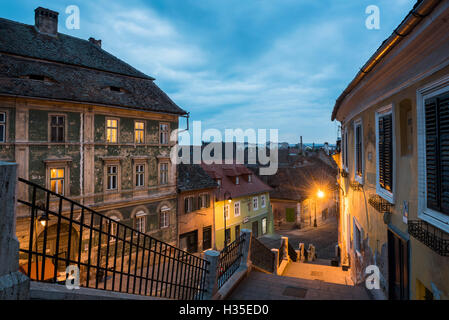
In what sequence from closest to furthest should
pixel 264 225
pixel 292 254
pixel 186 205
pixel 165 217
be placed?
pixel 292 254 → pixel 165 217 → pixel 186 205 → pixel 264 225

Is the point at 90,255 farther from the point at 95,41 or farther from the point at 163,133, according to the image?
the point at 95,41

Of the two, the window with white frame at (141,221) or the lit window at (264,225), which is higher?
the window with white frame at (141,221)

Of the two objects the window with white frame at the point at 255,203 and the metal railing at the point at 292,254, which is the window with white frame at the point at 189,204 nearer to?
the metal railing at the point at 292,254

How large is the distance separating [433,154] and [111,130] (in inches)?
688

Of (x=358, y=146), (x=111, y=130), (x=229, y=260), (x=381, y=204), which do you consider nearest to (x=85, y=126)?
(x=111, y=130)

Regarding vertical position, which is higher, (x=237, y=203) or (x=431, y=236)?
(x=431, y=236)

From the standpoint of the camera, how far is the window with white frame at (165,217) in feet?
68.2

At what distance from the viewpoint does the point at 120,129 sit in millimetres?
18031

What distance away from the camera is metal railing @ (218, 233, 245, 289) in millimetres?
8005

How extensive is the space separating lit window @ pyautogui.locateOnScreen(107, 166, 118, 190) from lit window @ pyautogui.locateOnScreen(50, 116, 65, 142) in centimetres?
340

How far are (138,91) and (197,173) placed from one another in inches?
379

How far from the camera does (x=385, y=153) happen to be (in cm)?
593

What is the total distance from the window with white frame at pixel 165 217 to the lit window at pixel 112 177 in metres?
4.42

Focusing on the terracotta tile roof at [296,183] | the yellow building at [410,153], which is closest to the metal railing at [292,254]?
the yellow building at [410,153]
